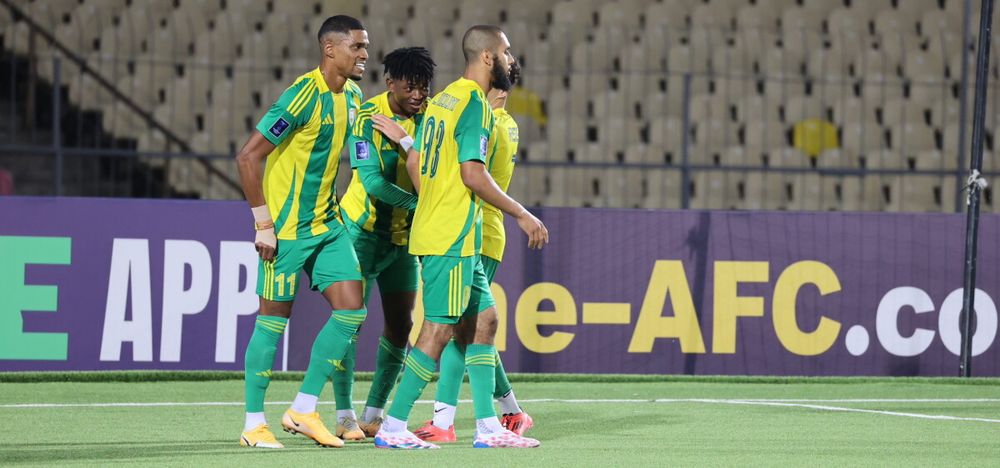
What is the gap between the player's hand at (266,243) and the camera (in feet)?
20.9

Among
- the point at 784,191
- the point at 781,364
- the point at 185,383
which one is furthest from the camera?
the point at 784,191

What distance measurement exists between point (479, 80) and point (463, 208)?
1.89 feet

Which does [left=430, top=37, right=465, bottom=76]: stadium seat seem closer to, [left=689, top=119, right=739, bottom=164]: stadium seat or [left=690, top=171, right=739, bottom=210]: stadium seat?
[left=689, top=119, right=739, bottom=164]: stadium seat

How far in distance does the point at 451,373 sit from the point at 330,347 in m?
0.56

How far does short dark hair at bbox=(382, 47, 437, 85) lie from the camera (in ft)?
22.2

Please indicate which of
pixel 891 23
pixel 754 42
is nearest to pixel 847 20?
pixel 891 23

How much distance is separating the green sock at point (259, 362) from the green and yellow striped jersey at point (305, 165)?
0.41 m

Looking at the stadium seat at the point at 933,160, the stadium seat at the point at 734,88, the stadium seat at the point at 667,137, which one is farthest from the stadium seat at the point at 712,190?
the stadium seat at the point at 933,160

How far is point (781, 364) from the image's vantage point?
1071 cm

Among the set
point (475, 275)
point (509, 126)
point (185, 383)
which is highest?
point (509, 126)

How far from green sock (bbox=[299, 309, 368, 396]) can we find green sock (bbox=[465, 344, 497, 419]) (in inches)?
21.0

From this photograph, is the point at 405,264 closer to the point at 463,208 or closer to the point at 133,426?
the point at 463,208

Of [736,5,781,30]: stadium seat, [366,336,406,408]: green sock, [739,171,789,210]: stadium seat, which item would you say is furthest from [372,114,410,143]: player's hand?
[736,5,781,30]: stadium seat

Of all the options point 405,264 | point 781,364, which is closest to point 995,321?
point 781,364
